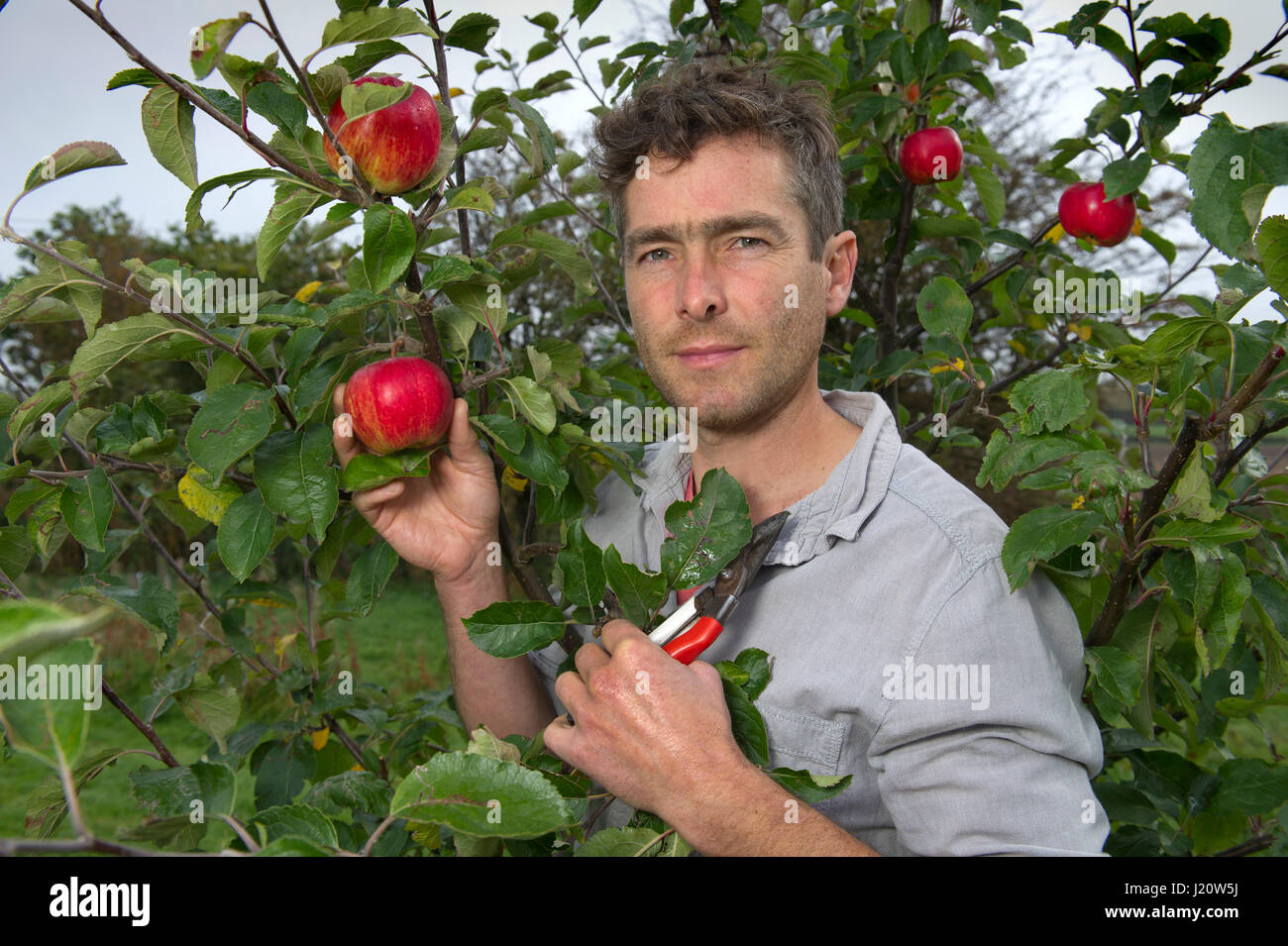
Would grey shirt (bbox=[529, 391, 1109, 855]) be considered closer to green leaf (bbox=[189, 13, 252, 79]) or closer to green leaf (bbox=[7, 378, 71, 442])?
green leaf (bbox=[7, 378, 71, 442])

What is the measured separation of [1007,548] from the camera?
1.29 meters

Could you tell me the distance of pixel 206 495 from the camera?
1.41m

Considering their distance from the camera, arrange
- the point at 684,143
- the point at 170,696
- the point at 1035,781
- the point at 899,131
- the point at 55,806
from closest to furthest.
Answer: the point at 1035,781
the point at 55,806
the point at 170,696
the point at 684,143
the point at 899,131

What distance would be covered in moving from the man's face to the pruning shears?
335 millimetres

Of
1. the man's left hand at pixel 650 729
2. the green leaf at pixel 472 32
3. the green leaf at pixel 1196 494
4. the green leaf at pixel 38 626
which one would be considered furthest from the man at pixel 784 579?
the green leaf at pixel 38 626

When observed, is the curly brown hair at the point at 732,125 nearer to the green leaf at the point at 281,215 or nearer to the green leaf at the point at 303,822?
the green leaf at the point at 281,215

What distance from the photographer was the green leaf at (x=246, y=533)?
4.22 ft

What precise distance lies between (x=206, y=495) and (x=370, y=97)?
2.26 ft

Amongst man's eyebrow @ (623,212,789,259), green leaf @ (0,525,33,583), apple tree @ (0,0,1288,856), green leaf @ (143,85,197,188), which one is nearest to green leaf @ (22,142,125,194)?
apple tree @ (0,0,1288,856)

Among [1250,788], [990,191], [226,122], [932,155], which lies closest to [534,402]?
[226,122]

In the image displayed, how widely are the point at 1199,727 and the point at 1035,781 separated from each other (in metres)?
0.85

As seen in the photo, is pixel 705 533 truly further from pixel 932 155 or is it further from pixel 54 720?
pixel 932 155
